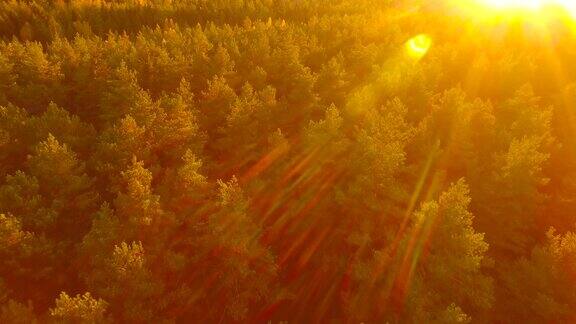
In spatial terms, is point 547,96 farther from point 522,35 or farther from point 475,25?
point 475,25

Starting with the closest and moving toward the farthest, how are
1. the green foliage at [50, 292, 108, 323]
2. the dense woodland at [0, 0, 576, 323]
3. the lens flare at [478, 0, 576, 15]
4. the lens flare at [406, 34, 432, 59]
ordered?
the green foliage at [50, 292, 108, 323] < the dense woodland at [0, 0, 576, 323] < the lens flare at [406, 34, 432, 59] < the lens flare at [478, 0, 576, 15]

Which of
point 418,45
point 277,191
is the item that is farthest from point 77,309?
point 418,45

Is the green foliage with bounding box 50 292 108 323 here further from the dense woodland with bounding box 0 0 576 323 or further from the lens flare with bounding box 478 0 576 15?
the lens flare with bounding box 478 0 576 15

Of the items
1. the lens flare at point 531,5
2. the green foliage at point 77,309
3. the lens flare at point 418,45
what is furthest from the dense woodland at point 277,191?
the lens flare at point 531,5

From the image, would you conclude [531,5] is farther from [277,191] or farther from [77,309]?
[77,309]

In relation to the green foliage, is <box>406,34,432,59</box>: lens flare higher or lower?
higher

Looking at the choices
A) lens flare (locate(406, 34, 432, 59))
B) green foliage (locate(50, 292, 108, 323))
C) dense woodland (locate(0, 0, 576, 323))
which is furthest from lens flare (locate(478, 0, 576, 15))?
green foliage (locate(50, 292, 108, 323))
